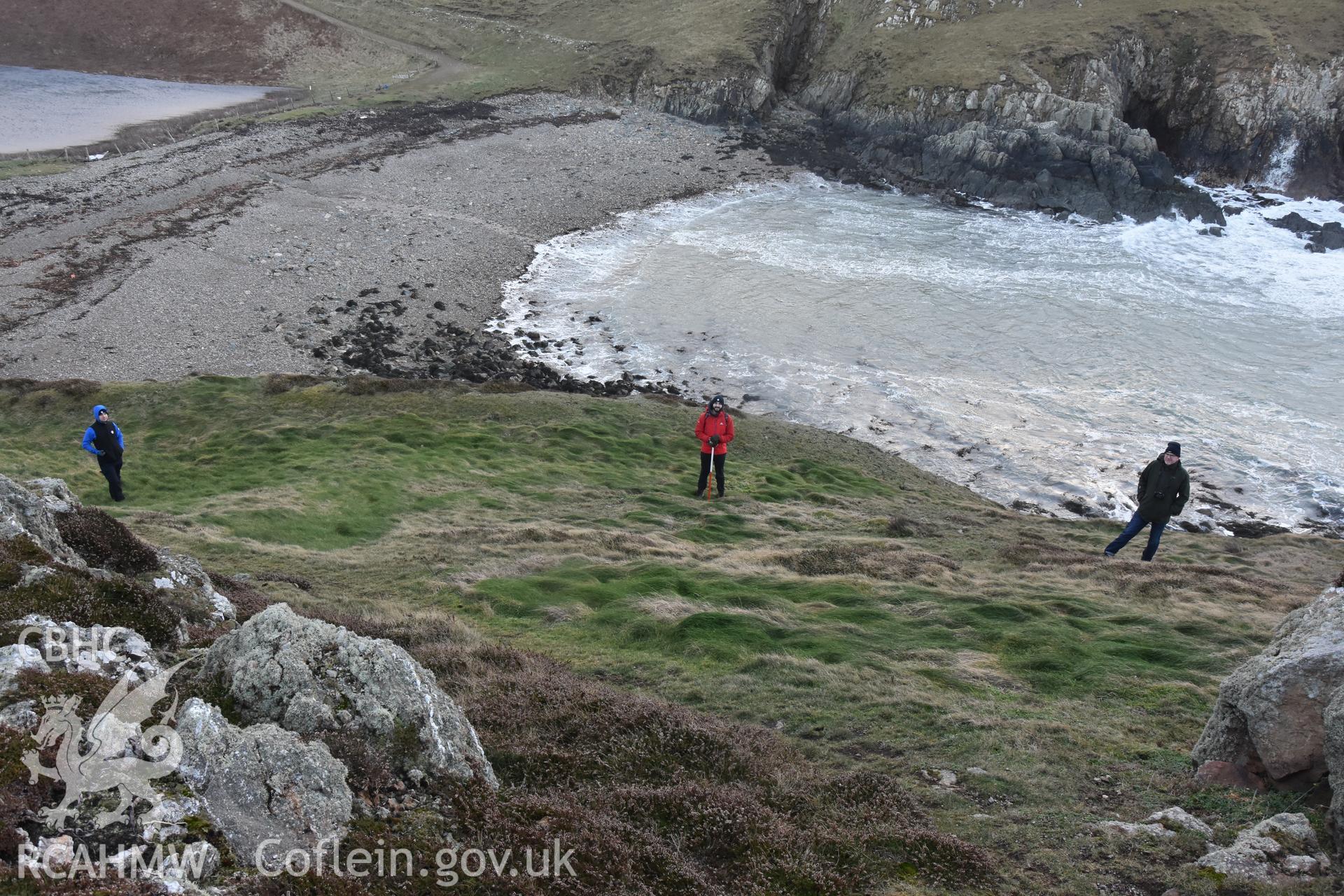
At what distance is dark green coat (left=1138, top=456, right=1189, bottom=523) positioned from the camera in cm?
2003

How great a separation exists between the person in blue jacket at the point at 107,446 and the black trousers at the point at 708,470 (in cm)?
1528

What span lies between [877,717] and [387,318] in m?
34.8

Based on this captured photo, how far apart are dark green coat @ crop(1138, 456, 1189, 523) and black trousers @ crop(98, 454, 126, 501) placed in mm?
25290

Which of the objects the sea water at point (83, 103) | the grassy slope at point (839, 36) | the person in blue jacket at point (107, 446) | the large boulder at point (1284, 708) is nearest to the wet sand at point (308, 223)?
the grassy slope at point (839, 36)

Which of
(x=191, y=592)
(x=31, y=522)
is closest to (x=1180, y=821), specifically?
(x=191, y=592)

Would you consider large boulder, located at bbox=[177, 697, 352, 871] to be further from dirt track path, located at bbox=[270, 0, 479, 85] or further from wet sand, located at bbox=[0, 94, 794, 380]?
dirt track path, located at bbox=[270, 0, 479, 85]

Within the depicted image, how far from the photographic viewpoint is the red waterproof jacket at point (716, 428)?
2425 cm

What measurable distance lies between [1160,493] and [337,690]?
18.8 m

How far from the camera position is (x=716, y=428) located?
2439 centimetres

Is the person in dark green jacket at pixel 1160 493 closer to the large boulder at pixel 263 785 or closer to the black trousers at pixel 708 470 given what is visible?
the black trousers at pixel 708 470

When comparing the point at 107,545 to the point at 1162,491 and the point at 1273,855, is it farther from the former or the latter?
the point at 1162,491

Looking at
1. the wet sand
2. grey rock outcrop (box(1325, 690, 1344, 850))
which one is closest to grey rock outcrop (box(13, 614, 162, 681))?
grey rock outcrop (box(1325, 690, 1344, 850))

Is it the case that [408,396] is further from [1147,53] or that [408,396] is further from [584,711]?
[1147,53]

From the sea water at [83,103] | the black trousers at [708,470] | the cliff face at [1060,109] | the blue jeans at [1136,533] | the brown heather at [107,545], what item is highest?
the cliff face at [1060,109]
